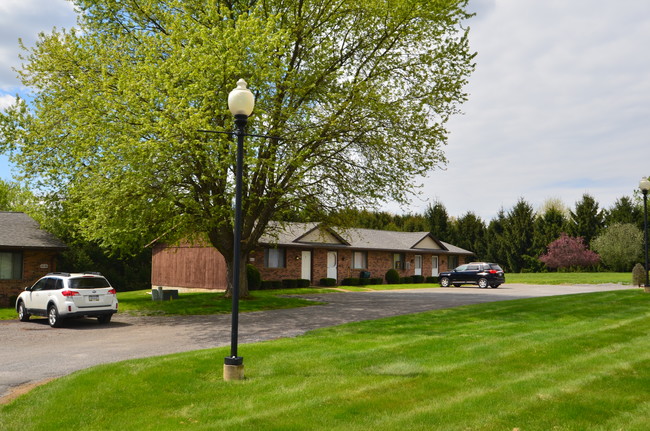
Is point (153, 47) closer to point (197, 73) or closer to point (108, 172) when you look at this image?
point (197, 73)

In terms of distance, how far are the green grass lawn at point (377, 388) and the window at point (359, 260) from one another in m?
31.4

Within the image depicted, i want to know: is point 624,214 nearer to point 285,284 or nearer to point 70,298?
point 285,284

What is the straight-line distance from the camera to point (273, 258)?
38250mm

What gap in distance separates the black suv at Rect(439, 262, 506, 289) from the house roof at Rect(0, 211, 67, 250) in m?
26.2

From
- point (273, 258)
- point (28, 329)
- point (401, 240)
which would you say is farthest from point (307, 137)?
point (401, 240)

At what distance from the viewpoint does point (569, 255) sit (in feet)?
197

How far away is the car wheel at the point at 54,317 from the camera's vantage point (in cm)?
1688

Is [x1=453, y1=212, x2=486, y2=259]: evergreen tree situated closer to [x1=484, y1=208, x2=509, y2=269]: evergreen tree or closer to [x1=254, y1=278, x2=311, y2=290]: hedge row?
[x1=484, y1=208, x2=509, y2=269]: evergreen tree

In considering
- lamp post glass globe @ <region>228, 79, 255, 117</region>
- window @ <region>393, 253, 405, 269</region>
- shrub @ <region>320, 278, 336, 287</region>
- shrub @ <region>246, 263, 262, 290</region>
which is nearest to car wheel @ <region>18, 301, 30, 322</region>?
lamp post glass globe @ <region>228, 79, 255, 117</region>

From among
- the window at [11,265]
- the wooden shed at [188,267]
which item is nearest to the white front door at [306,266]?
the wooden shed at [188,267]

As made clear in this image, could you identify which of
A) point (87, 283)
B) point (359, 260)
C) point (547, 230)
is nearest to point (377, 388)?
point (87, 283)

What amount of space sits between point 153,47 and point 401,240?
35.6m

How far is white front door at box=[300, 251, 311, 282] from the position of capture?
3997 centimetres

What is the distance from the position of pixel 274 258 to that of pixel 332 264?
5.68m
